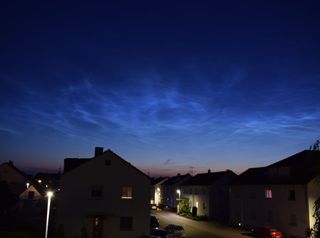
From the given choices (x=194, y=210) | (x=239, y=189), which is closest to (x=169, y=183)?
(x=194, y=210)

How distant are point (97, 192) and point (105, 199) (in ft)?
3.77

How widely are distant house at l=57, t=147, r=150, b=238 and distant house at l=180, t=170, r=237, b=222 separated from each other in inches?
1055

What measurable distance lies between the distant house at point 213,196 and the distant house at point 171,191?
16.4m

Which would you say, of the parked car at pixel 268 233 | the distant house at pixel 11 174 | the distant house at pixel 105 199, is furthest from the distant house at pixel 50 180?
the parked car at pixel 268 233

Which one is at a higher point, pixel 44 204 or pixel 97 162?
pixel 97 162

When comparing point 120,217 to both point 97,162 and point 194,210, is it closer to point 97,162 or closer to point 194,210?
point 97,162

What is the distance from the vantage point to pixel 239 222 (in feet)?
178

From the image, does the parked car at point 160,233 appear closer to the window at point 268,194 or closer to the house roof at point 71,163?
the house roof at point 71,163

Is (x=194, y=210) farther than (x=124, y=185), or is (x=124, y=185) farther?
(x=194, y=210)

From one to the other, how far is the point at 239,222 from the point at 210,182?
43.4 ft

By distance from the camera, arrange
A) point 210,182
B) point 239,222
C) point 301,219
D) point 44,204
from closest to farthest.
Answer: point 301,219 < point 239,222 < point 210,182 < point 44,204

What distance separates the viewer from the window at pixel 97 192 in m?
39.4

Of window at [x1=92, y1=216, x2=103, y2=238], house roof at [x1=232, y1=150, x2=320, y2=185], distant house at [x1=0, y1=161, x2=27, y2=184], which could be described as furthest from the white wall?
distant house at [x1=0, y1=161, x2=27, y2=184]

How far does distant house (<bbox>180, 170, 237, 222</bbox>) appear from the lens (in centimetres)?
6462
